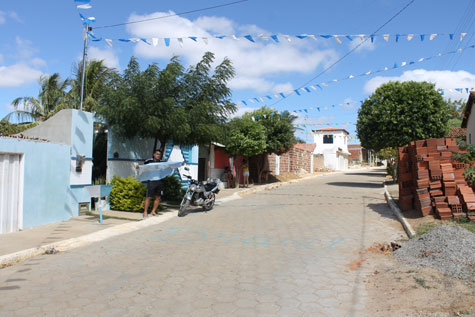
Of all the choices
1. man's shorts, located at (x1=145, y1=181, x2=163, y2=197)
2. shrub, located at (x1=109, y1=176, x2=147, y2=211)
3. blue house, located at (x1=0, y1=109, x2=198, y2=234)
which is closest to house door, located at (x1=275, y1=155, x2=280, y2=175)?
shrub, located at (x1=109, y1=176, x2=147, y2=211)

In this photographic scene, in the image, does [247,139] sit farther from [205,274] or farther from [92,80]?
[205,274]

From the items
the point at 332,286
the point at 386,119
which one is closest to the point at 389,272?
the point at 332,286

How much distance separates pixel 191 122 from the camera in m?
10.9

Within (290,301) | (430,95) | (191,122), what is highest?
(430,95)

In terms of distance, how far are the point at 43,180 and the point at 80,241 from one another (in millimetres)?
2409

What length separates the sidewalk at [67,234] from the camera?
616 centimetres

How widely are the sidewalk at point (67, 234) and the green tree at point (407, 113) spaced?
14.0 metres

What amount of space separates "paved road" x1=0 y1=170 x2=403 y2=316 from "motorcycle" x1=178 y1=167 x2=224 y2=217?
72.1 inches

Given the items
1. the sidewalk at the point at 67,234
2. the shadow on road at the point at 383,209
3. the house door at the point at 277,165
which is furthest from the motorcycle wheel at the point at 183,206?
the house door at the point at 277,165

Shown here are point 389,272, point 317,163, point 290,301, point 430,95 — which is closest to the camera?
point 290,301

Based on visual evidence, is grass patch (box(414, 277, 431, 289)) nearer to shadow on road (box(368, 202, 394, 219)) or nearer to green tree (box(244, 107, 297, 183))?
shadow on road (box(368, 202, 394, 219))

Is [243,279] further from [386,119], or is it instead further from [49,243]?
[386,119]

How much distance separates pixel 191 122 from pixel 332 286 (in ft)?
23.5

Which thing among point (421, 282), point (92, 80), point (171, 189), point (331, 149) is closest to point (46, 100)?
point (92, 80)
